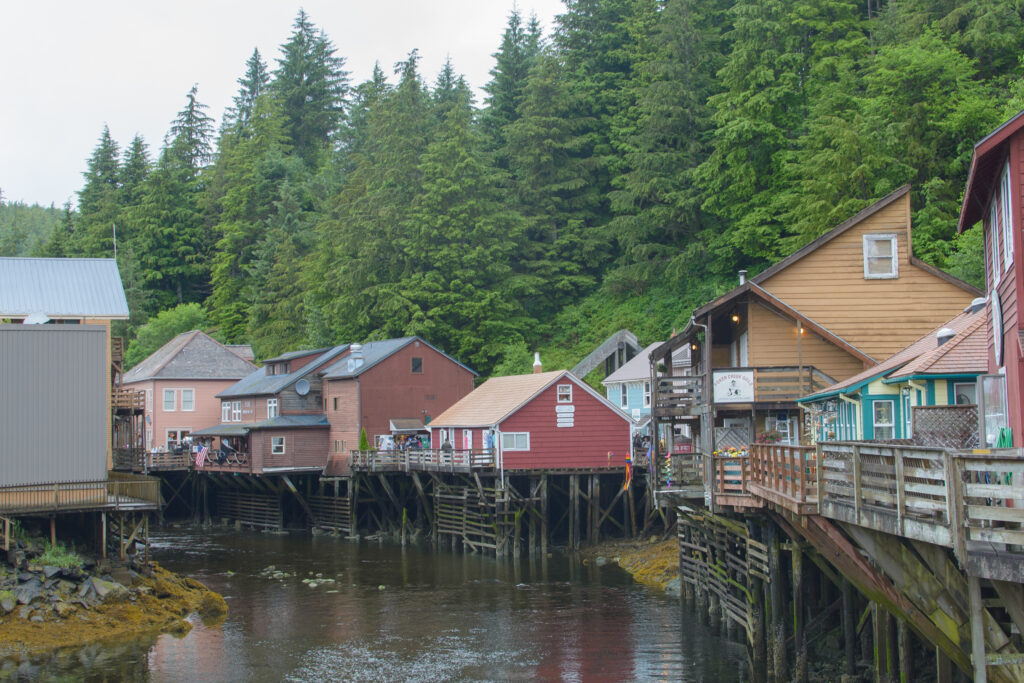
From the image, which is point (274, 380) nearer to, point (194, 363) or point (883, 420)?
point (194, 363)

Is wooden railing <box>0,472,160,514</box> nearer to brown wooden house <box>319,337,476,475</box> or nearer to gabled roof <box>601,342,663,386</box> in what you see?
brown wooden house <box>319,337,476,475</box>

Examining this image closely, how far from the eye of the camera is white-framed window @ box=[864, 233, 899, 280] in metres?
26.5

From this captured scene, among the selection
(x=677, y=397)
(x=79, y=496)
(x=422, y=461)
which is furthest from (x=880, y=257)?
(x=422, y=461)

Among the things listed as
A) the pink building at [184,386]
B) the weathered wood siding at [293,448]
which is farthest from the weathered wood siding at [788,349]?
the pink building at [184,386]

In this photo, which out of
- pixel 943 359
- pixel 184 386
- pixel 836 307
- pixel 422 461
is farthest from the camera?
pixel 184 386

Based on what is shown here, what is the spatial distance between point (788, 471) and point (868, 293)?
12987 millimetres

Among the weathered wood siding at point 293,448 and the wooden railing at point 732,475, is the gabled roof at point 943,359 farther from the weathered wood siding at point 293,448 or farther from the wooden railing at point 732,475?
the weathered wood siding at point 293,448

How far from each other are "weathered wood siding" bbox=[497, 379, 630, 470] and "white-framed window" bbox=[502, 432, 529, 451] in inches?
5.1

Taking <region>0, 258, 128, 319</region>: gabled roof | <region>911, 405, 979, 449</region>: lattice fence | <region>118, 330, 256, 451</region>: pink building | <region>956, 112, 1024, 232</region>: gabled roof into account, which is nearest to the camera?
<region>956, 112, 1024, 232</region>: gabled roof

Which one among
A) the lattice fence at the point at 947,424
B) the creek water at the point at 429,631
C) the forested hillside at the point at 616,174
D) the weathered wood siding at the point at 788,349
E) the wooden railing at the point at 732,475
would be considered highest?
the forested hillside at the point at 616,174

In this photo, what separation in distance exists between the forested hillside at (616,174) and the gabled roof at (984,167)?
1656 cm

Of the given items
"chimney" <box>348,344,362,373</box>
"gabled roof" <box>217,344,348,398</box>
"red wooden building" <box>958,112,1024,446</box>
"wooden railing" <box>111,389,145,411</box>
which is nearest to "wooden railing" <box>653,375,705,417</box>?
"red wooden building" <box>958,112,1024,446</box>

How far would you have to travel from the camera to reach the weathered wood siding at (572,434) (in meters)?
40.0

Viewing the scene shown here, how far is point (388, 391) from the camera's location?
4928 cm
